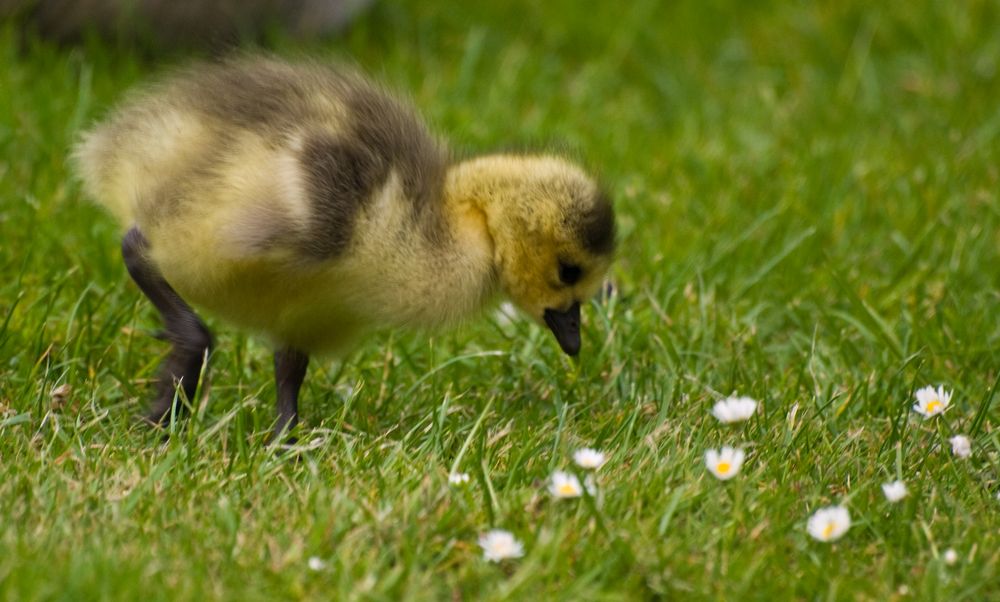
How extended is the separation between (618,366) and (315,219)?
106 cm

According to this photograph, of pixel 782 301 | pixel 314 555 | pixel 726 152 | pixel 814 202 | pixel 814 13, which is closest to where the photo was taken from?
pixel 314 555

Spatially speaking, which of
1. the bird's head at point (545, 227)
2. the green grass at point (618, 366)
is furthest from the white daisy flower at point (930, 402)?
the bird's head at point (545, 227)

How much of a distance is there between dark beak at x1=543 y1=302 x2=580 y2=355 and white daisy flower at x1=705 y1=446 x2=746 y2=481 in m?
0.57

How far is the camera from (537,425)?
3.39 metres

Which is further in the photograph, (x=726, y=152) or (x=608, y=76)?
(x=608, y=76)

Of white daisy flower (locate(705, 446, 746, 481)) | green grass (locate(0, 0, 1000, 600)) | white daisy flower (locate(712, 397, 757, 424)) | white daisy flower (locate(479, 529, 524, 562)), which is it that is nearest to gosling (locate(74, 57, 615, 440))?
green grass (locate(0, 0, 1000, 600))

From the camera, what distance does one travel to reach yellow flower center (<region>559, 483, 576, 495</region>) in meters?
2.70

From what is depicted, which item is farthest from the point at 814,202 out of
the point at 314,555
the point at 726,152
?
the point at 314,555

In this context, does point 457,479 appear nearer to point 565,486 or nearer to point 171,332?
point 565,486

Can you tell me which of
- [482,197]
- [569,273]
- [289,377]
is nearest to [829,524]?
[569,273]

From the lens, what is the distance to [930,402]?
3.33 metres

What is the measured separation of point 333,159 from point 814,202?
2.42 metres

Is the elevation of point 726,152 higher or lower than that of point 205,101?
lower

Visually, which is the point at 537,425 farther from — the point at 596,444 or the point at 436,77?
the point at 436,77
